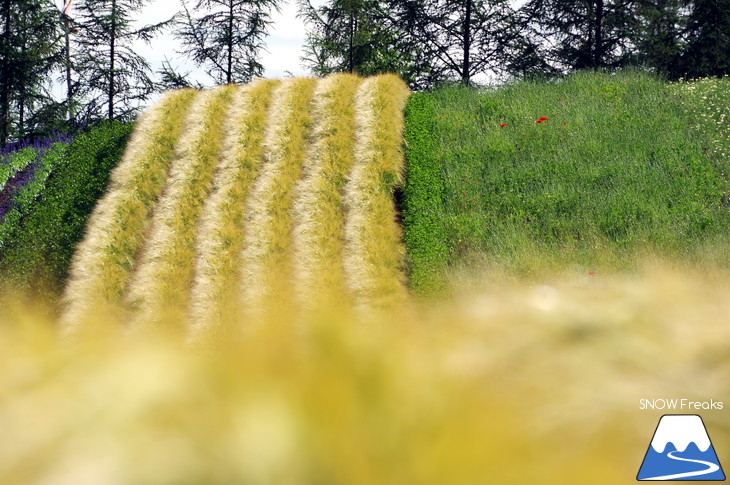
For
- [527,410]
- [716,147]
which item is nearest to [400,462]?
[527,410]

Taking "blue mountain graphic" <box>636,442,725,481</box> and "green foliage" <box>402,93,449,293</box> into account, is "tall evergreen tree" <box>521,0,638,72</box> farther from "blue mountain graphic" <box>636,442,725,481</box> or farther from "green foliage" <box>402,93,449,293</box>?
"blue mountain graphic" <box>636,442,725,481</box>

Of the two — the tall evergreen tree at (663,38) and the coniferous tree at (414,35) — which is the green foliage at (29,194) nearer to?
the coniferous tree at (414,35)

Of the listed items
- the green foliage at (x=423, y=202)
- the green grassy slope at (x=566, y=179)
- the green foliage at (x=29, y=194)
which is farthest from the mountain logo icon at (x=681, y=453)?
the green foliage at (x=29, y=194)

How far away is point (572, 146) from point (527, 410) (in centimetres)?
1005

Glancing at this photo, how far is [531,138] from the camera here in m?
11.1

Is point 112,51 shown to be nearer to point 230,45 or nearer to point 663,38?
point 230,45

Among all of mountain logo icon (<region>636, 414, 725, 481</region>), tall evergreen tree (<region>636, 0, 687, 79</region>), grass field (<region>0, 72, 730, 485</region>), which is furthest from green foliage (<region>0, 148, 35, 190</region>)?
tall evergreen tree (<region>636, 0, 687, 79</region>)

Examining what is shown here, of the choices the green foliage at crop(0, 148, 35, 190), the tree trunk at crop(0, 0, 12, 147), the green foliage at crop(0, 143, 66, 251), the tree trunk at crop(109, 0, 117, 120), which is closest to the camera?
the green foliage at crop(0, 143, 66, 251)

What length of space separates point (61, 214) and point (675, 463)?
1055 cm

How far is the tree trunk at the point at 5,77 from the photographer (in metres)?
17.1

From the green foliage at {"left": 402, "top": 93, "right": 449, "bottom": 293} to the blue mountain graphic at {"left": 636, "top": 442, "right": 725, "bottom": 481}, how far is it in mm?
5762

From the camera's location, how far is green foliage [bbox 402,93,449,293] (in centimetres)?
794

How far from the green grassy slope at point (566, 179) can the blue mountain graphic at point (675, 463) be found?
587 cm

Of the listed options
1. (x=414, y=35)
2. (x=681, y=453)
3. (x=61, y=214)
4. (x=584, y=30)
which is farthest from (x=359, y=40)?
(x=681, y=453)
